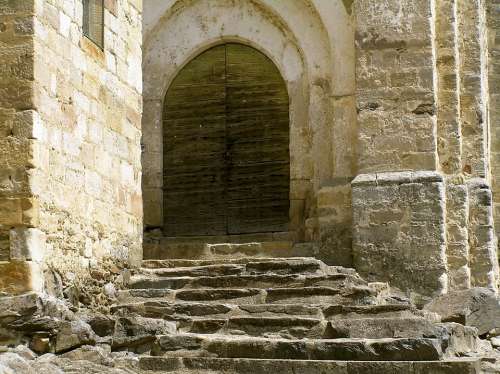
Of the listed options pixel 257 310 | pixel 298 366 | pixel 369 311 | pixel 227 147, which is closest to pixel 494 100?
pixel 227 147

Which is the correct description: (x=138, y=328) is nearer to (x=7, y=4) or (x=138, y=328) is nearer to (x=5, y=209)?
(x=5, y=209)

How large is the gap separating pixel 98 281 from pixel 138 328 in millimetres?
928

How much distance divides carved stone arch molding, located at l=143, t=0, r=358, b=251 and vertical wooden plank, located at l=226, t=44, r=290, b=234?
5.3 inches

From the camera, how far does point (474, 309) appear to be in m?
8.74

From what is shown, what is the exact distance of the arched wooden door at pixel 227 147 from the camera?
1172 cm

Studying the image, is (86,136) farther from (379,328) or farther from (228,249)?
(379,328)

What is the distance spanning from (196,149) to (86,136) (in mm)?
3781

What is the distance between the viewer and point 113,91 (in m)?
8.97

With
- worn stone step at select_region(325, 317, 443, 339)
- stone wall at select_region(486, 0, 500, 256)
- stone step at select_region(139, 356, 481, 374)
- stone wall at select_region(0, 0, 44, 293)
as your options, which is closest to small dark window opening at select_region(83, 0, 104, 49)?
→ stone wall at select_region(0, 0, 44, 293)

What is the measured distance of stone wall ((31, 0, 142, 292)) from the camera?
754 centimetres

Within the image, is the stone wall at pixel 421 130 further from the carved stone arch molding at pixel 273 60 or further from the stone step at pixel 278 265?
the stone step at pixel 278 265

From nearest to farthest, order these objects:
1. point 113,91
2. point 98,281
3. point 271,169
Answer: point 98,281 → point 113,91 → point 271,169

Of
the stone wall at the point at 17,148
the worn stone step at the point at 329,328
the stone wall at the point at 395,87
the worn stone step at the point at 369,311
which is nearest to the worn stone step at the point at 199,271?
the worn stone step at the point at 329,328

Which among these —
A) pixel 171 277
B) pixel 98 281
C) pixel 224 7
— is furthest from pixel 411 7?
pixel 98 281
